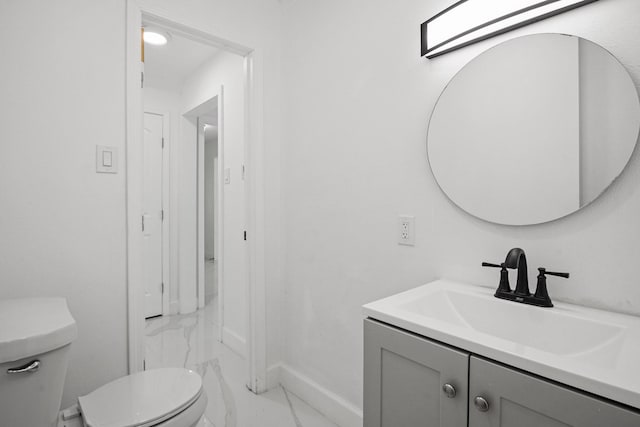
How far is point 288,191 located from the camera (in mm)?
2109

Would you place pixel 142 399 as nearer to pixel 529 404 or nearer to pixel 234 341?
pixel 529 404

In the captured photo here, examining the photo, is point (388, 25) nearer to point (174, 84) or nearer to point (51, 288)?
point (51, 288)

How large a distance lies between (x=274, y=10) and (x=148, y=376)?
7.01 ft

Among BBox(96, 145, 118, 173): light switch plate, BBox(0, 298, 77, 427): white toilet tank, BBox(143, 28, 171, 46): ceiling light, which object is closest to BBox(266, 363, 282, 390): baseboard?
BBox(0, 298, 77, 427): white toilet tank

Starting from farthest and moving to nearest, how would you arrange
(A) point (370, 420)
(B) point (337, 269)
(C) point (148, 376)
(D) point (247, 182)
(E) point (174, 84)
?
1. (E) point (174, 84)
2. (D) point (247, 182)
3. (B) point (337, 269)
4. (C) point (148, 376)
5. (A) point (370, 420)

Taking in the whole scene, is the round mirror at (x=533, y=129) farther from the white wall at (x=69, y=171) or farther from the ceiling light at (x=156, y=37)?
the ceiling light at (x=156, y=37)

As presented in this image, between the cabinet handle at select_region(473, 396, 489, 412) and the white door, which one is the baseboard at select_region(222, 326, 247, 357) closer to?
the white door

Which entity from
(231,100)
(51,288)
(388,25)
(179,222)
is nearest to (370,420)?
(51,288)

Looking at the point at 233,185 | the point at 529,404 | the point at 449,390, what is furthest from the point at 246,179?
the point at 529,404

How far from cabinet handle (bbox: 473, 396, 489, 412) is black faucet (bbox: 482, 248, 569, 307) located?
41 cm

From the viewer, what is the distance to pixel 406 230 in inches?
56.4

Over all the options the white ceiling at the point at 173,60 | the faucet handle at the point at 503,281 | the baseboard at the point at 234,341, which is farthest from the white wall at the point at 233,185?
the faucet handle at the point at 503,281

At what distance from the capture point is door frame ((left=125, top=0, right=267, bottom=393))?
4.97 ft

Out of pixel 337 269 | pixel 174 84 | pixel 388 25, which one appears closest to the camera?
pixel 388 25
